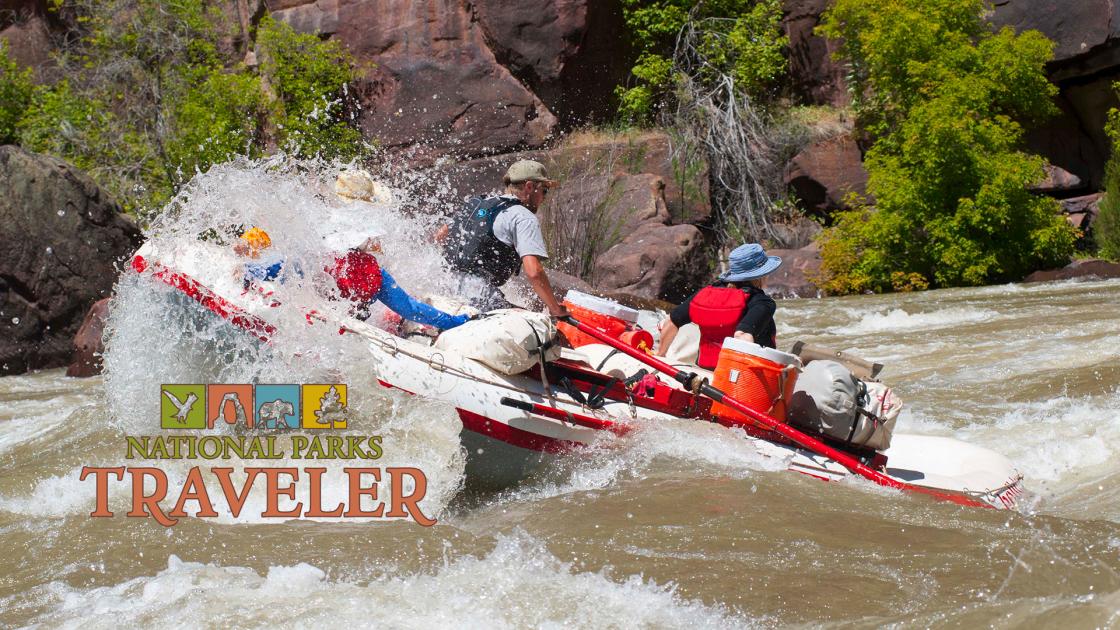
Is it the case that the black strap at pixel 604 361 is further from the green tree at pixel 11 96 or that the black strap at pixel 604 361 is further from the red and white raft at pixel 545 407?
the green tree at pixel 11 96

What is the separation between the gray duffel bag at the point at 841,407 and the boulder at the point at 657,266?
7.59m

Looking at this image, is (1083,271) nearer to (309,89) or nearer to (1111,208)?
(1111,208)

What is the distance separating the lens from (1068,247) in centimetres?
1408

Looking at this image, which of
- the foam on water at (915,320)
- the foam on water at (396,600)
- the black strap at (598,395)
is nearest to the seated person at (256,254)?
the black strap at (598,395)

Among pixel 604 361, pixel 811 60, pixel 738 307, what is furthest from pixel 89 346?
pixel 811 60

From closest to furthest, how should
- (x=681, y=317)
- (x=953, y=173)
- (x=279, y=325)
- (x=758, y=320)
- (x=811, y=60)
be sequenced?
1. (x=279, y=325)
2. (x=758, y=320)
3. (x=681, y=317)
4. (x=953, y=173)
5. (x=811, y=60)

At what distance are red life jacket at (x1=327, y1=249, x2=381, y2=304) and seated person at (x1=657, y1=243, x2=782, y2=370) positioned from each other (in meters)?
1.56

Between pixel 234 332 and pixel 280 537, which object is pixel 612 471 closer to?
pixel 280 537

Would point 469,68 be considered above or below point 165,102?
above

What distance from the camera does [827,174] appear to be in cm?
1686

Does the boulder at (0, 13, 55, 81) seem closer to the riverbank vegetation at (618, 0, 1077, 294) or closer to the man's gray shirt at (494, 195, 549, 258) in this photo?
the riverbank vegetation at (618, 0, 1077, 294)

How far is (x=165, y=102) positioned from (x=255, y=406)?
12.6m

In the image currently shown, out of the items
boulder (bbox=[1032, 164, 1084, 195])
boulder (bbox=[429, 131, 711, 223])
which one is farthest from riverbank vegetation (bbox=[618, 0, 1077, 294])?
boulder (bbox=[429, 131, 711, 223])

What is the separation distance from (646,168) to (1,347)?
980cm
